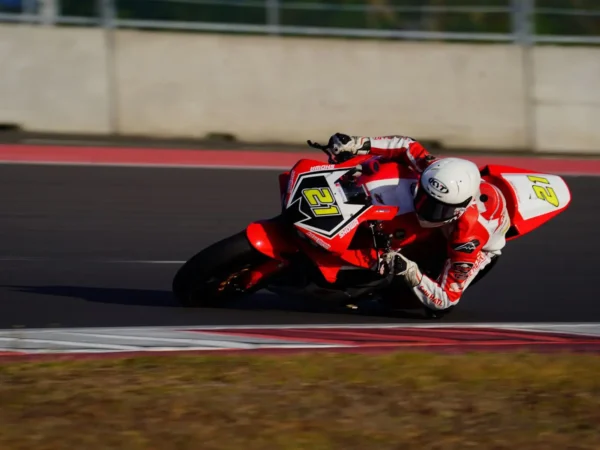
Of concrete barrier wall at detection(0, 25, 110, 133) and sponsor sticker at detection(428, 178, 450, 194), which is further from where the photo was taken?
concrete barrier wall at detection(0, 25, 110, 133)

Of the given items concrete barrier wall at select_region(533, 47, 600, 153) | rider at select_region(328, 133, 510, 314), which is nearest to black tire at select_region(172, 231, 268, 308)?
rider at select_region(328, 133, 510, 314)

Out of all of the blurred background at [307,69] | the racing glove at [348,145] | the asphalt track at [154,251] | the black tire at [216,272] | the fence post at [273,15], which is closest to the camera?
the black tire at [216,272]

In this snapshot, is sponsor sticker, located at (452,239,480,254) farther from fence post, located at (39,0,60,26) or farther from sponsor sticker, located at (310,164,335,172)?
fence post, located at (39,0,60,26)

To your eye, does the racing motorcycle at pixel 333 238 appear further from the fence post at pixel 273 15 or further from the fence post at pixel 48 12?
the fence post at pixel 273 15

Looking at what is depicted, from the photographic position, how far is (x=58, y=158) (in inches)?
478

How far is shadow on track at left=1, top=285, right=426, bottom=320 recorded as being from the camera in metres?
7.44

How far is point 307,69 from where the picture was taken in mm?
14055

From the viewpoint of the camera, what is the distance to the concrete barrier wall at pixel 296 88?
13.5 m

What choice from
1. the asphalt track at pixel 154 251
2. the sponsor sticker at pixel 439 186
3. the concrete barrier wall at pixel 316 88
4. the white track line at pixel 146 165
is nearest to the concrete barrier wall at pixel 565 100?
the concrete barrier wall at pixel 316 88

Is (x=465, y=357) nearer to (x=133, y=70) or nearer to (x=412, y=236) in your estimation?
(x=412, y=236)

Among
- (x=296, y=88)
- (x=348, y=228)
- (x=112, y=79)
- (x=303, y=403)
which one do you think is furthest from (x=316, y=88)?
(x=303, y=403)

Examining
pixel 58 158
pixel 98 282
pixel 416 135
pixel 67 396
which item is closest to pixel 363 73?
pixel 416 135

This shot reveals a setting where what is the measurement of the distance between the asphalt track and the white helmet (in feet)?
3.66

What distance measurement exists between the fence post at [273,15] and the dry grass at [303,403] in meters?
8.87
